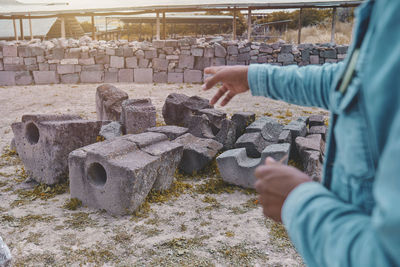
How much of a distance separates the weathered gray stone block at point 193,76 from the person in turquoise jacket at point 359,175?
13312 millimetres

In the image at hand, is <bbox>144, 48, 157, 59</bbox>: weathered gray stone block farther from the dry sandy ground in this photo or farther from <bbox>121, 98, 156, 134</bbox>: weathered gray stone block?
the dry sandy ground

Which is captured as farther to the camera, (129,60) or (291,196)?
(129,60)

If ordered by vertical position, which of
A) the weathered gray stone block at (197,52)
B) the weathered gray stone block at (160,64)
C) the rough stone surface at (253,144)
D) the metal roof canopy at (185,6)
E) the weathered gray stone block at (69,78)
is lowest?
the rough stone surface at (253,144)

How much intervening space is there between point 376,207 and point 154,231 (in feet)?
11.7

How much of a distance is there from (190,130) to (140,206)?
89.7 inches

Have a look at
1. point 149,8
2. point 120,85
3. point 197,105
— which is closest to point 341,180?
point 197,105

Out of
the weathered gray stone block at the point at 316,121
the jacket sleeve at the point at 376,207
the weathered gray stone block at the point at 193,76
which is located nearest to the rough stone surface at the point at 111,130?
the weathered gray stone block at the point at 316,121

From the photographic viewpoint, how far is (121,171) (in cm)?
410

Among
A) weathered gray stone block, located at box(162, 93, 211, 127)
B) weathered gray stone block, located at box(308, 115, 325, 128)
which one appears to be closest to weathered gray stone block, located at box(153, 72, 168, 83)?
weathered gray stone block, located at box(162, 93, 211, 127)

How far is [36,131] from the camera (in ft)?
18.1

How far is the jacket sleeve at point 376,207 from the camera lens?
0.58 metres

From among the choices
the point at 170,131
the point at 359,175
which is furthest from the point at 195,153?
the point at 359,175

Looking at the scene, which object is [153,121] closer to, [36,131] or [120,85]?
[36,131]

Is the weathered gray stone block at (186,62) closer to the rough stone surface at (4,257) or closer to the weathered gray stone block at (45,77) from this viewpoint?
the weathered gray stone block at (45,77)
